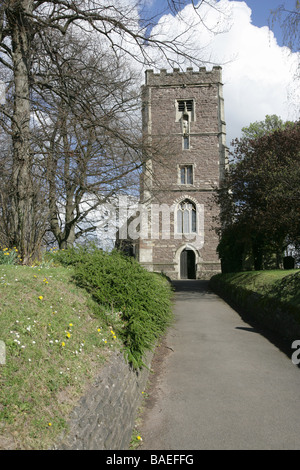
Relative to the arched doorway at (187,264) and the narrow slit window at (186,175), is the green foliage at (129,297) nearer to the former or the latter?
the arched doorway at (187,264)

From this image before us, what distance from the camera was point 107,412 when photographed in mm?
3826

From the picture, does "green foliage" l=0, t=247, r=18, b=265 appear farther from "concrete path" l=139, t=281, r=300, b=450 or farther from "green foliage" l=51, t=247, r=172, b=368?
"concrete path" l=139, t=281, r=300, b=450

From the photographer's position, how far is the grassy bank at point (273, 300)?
906 cm

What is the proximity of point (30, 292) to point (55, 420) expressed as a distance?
240 cm

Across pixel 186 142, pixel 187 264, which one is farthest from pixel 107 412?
pixel 186 142

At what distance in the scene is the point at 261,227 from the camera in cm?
1694

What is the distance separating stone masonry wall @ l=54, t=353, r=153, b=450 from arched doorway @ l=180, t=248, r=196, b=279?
27724mm

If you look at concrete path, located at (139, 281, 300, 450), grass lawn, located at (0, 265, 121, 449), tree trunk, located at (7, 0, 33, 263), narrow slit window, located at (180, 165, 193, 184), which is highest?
narrow slit window, located at (180, 165, 193, 184)

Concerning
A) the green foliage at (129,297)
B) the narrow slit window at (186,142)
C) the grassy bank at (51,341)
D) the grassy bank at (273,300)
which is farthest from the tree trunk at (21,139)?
the narrow slit window at (186,142)

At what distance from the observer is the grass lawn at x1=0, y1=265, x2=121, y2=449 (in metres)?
2.98

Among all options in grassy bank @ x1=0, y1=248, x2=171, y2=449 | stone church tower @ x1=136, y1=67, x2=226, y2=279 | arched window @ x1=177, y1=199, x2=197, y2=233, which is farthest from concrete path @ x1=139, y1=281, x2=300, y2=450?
arched window @ x1=177, y1=199, x2=197, y2=233

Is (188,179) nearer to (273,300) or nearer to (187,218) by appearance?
(187,218)

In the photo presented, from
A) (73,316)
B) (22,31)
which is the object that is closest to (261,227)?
(22,31)

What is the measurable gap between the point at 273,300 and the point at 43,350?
317 inches
